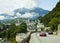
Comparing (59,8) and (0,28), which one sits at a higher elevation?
(59,8)

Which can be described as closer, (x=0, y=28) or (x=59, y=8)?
(x=59, y=8)

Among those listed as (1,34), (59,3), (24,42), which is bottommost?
(1,34)

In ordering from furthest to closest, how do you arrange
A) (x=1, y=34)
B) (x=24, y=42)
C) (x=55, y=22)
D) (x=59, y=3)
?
(x=59, y=3) < (x=1, y=34) < (x=55, y=22) < (x=24, y=42)

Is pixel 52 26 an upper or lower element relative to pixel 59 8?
lower

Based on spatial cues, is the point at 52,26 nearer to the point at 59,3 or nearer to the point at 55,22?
the point at 55,22

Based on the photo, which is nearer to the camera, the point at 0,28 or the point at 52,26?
the point at 52,26

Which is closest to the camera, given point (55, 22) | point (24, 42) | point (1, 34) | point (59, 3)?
point (24, 42)

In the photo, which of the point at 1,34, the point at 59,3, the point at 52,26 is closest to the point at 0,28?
the point at 1,34

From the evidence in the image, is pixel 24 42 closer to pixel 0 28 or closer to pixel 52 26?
pixel 52 26

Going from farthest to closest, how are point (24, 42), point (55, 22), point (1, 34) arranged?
point (1, 34) → point (55, 22) → point (24, 42)

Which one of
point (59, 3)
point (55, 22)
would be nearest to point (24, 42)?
point (55, 22)
